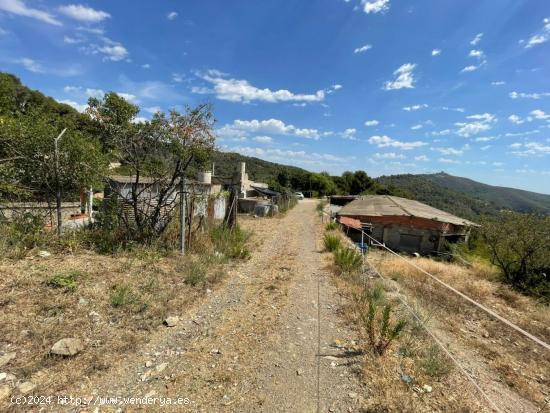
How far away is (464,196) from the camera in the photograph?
121812 mm

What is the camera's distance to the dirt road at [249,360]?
106 inches

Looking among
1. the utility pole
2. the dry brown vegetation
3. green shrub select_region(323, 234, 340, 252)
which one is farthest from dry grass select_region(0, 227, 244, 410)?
green shrub select_region(323, 234, 340, 252)

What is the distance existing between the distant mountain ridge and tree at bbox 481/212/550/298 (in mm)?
58403

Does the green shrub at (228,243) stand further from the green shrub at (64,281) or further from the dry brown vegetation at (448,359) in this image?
the green shrub at (64,281)

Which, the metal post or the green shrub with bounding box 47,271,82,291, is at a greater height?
the metal post

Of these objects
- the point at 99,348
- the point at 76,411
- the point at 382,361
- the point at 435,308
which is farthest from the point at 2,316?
the point at 435,308

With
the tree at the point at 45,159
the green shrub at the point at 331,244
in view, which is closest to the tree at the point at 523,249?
the green shrub at the point at 331,244

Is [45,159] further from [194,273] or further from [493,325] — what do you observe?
[493,325]

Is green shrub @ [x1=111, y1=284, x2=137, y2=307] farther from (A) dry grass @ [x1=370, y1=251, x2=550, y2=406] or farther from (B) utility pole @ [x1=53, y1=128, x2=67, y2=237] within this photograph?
(A) dry grass @ [x1=370, y1=251, x2=550, y2=406]

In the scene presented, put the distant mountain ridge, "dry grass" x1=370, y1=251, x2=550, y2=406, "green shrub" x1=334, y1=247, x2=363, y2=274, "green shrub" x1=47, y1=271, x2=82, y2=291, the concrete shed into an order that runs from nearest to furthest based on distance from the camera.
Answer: "dry grass" x1=370, y1=251, x2=550, y2=406 → "green shrub" x1=47, y1=271, x2=82, y2=291 → "green shrub" x1=334, y1=247, x2=363, y2=274 → the concrete shed → the distant mountain ridge

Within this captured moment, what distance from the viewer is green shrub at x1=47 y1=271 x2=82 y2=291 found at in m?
4.28

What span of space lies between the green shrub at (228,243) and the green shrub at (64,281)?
3554 mm

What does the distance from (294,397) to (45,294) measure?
3.71 meters

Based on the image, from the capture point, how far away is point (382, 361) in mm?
3371
